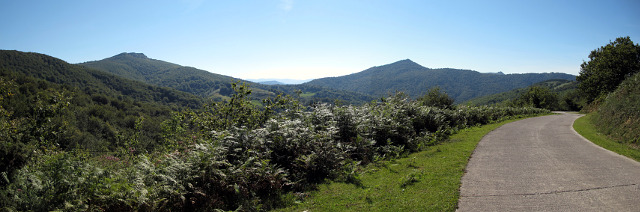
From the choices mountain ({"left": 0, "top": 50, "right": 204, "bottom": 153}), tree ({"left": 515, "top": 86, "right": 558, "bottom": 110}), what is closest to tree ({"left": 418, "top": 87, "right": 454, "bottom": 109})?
mountain ({"left": 0, "top": 50, "right": 204, "bottom": 153})

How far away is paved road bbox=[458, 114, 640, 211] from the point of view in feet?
17.3

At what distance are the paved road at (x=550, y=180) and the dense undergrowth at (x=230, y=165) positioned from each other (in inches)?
125

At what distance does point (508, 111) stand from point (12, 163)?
35.2 meters

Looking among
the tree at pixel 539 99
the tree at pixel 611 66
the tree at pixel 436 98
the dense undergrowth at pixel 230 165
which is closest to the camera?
the dense undergrowth at pixel 230 165

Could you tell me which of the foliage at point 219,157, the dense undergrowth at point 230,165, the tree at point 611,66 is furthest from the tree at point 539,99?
the dense undergrowth at point 230,165

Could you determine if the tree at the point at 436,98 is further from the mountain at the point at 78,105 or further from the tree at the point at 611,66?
the mountain at the point at 78,105

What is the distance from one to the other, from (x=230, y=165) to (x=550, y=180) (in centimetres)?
768

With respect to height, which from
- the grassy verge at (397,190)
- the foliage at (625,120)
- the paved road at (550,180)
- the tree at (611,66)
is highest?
the tree at (611,66)

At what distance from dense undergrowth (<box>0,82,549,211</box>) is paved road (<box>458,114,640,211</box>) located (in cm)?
318

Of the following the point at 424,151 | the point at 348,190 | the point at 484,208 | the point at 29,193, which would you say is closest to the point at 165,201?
the point at 29,193

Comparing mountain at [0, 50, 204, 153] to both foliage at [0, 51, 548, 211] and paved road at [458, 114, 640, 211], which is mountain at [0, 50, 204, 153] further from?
paved road at [458, 114, 640, 211]

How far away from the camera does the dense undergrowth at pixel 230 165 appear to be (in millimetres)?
4730

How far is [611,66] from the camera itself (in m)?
42.7

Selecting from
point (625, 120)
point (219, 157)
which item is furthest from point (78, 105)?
point (625, 120)
